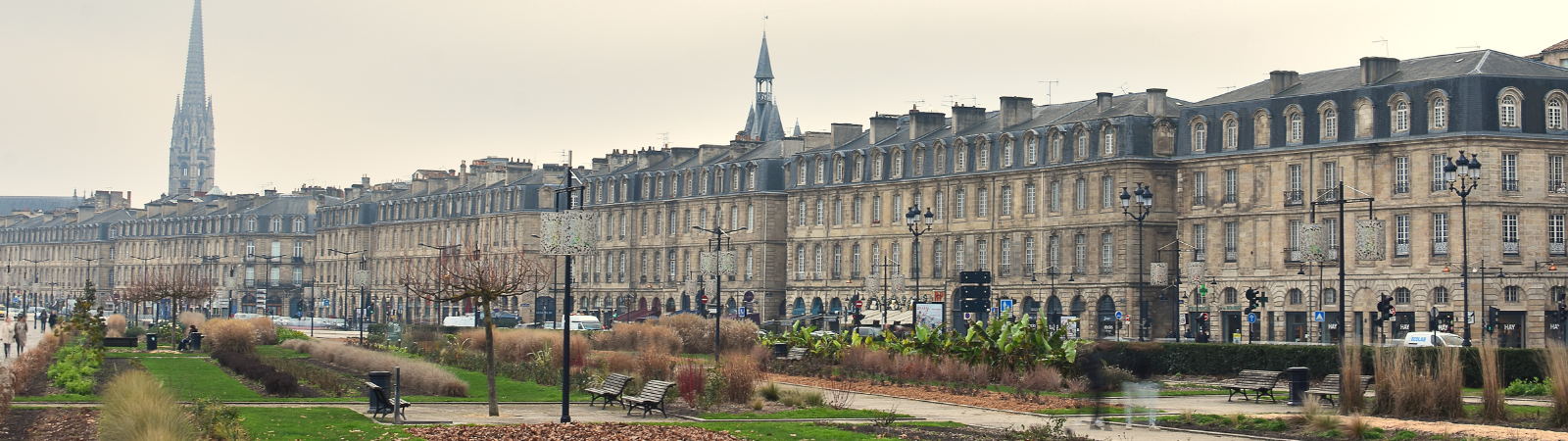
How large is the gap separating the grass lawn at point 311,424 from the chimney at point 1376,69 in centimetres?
4409

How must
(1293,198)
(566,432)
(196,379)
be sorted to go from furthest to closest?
(1293,198) < (196,379) < (566,432)

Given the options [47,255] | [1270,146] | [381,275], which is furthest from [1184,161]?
[47,255]

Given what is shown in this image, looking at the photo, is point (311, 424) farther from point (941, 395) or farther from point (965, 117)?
point (965, 117)

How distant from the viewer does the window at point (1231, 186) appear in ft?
224

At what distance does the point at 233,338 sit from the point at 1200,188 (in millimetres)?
36529

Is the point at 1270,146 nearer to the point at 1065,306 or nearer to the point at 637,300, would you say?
the point at 1065,306

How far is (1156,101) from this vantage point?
71812 millimetres

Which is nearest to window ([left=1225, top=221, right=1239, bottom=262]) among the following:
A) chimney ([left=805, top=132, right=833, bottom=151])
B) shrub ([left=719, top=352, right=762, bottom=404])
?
chimney ([left=805, top=132, right=833, bottom=151])

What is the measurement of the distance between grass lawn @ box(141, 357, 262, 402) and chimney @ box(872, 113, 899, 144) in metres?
42.1

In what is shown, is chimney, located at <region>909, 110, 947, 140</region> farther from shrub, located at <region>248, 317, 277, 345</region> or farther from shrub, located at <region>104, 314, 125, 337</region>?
shrub, located at <region>104, 314, 125, 337</region>

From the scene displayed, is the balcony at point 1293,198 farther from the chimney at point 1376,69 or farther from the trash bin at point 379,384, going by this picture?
the trash bin at point 379,384

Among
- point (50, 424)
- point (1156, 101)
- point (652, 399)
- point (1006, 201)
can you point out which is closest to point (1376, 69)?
point (1156, 101)

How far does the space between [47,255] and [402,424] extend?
539ft

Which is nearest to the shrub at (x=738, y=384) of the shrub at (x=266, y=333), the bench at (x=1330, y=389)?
the bench at (x=1330, y=389)
